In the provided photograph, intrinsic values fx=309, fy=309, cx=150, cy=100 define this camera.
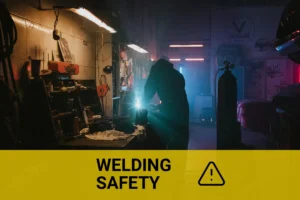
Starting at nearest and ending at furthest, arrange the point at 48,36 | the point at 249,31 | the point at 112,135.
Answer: the point at 112,135, the point at 48,36, the point at 249,31

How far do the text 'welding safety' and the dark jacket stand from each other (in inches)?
61.2

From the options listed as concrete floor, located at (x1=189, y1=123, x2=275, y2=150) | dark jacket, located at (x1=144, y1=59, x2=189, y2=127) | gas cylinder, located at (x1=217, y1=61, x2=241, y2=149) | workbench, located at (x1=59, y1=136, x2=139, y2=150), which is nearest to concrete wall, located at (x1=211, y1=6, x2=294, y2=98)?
concrete floor, located at (x1=189, y1=123, x2=275, y2=150)

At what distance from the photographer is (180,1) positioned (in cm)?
1377

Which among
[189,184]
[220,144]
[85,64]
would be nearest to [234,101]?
[220,144]

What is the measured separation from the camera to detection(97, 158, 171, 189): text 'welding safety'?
238cm

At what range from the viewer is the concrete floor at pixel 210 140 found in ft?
25.0

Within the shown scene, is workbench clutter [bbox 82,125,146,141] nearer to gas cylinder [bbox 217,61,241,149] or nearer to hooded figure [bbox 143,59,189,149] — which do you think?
hooded figure [bbox 143,59,189,149]

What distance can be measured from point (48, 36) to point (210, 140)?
19.2 ft

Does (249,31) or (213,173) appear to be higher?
(249,31)

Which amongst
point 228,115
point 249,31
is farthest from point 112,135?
point 249,31

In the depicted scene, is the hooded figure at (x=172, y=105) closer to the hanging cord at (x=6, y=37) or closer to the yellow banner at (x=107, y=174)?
the yellow banner at (x=107, y=174)

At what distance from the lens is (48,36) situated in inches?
155

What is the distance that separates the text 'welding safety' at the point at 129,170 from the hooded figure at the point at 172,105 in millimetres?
1542

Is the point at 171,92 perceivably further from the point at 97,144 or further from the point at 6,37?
the point at 6,37
